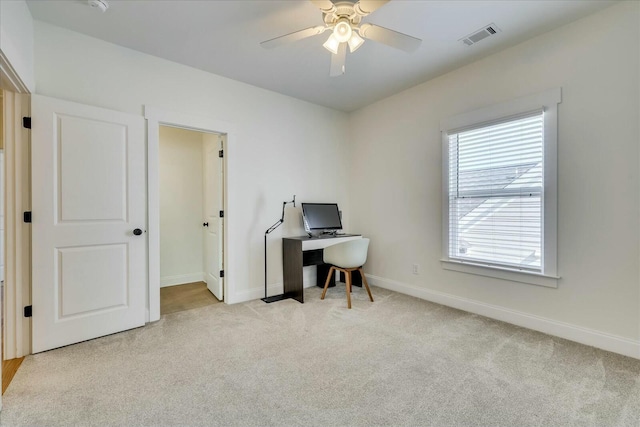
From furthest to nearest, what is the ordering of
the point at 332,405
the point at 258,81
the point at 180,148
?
the point at 180,148 → the point at 258,81 → the point at 332,405

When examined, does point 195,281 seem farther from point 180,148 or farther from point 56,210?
point 56,210

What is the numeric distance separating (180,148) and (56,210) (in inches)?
85.6

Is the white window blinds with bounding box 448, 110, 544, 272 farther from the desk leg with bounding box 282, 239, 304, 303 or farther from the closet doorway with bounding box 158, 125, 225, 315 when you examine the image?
the closet doorway with bounding box 158, 125, 225, 315

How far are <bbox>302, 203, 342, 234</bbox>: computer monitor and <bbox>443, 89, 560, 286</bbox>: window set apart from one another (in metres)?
1.46

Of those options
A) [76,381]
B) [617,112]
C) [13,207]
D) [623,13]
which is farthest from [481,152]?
[13,207]

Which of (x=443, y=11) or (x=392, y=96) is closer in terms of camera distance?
(x=443, y=11)

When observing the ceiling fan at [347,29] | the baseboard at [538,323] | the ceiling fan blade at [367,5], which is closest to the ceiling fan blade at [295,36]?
the ceiling fan at [347,29]

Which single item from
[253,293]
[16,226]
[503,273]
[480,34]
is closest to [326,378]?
[253,293]

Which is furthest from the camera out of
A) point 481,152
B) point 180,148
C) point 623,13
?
point 180,148

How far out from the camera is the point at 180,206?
14.1 ft

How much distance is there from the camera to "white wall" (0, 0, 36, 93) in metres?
1.76

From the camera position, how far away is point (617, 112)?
7.14 feet

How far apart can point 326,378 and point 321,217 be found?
2.35m

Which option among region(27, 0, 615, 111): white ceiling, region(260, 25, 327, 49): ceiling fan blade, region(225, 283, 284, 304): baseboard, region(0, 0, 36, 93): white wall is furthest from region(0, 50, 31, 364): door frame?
region(260, 25, 327, 49): ceiling fan blade
